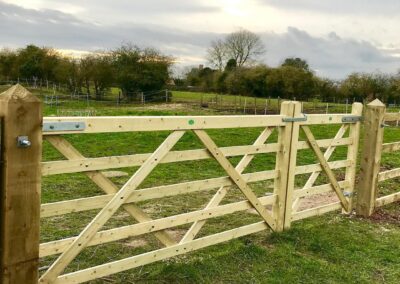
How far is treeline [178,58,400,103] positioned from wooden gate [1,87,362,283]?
1317 inches

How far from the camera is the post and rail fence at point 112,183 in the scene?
3039 mm

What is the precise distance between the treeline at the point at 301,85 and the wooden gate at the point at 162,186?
33.5m

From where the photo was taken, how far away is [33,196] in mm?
3158

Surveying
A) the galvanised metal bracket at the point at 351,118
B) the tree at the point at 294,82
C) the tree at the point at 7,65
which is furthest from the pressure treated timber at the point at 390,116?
the tree at the point at 7,65

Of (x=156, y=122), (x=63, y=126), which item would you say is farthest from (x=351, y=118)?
(x=63, y=126)

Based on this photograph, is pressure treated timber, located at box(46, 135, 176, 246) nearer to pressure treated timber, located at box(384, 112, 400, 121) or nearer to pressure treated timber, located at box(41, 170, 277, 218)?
pressure treated timber, located at box(41, 170, 277, 218)

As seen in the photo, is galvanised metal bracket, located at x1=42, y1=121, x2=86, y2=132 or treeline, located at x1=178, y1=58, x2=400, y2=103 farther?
treeline, located at x1=178, y1=58, x2=400, y2=103

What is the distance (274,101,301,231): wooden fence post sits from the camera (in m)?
5.48

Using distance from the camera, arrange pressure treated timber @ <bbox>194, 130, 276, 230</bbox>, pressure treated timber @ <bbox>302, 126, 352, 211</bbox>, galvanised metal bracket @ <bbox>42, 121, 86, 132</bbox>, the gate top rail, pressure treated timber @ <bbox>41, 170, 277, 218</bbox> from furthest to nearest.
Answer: pressure treated timber @ <bbox>302, 126, 352, 211</bbox>, pressure treated timber @ <bbox>194, 130, 276, 230</bbox>, pressure treated timber @ <bbox>41, 170, 277, 218</bbox>, the gate top rail, galvanised metal bracket @ <bbox>42, 121, 86, 132</bbox>

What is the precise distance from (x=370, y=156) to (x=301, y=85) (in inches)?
1372

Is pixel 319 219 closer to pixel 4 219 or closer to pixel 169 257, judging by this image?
pixel 169 257

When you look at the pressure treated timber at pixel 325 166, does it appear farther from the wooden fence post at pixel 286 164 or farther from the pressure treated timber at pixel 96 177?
the pressure treated timber at pixel 96 177

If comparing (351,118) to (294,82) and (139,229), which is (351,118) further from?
(294,82)

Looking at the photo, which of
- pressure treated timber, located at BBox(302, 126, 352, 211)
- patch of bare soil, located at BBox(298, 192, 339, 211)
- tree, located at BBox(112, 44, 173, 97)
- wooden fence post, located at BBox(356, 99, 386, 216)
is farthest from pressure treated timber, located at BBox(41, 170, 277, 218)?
tree, located at BBox(112, 44, 173, 97)
